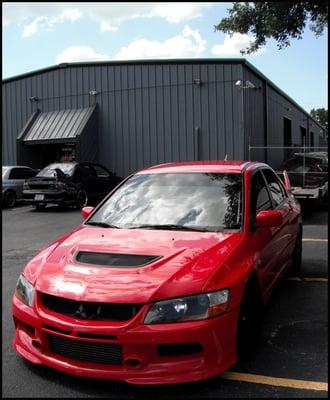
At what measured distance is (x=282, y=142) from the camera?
28969 mm

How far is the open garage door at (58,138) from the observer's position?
859 inches

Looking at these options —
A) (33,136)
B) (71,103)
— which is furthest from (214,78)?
(33,136)

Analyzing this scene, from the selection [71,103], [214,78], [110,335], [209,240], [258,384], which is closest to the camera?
[110,335]

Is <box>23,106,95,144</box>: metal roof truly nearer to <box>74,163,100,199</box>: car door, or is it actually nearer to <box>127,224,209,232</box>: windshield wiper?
<box>74,163,100,199</box>: car door

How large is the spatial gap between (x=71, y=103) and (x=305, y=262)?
17432 mm

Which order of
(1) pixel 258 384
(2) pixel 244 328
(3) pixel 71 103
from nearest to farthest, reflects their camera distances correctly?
(1) pixel 258 384 < (2) pixel 244 328 < (3) pixel 71 103

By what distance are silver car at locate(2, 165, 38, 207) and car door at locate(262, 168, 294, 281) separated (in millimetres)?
13766

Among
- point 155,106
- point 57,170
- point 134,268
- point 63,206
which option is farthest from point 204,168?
point 155,106

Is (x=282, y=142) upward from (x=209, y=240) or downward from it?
upward

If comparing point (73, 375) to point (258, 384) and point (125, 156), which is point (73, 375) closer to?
point (258, 384)

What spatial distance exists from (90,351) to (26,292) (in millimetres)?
792

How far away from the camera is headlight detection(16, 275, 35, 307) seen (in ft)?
12.8

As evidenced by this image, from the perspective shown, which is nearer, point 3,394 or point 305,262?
point 3,394

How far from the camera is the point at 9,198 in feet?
60.8
